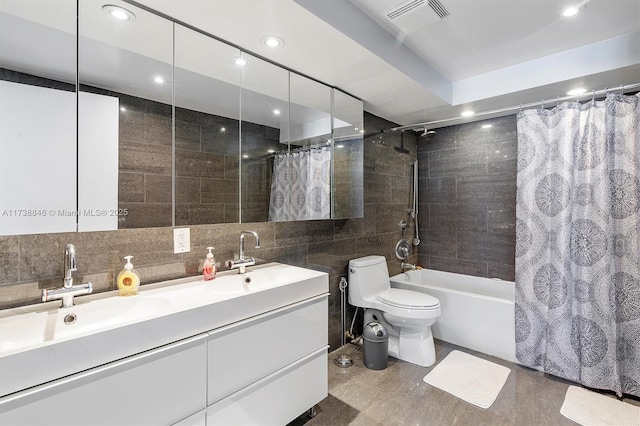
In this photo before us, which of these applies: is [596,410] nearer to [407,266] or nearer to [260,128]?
[407,266]

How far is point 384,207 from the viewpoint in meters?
3.25

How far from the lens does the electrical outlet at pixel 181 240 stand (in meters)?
1.76

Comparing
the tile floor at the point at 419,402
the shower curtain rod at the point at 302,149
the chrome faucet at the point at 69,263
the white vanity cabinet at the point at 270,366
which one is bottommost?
the tile floor at the point at 419,402

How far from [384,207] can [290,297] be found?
1852 mm

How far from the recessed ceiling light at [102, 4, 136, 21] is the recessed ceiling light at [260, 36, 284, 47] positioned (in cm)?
64

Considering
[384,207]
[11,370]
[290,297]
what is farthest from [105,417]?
[384,207]

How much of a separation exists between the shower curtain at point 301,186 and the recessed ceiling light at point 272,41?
682 millimetres

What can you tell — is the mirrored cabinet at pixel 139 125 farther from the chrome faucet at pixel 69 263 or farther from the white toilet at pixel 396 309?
the white toilet at pixel 396 309

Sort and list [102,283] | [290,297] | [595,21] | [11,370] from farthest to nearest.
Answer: [595,21], [290,297], [102,283], [11,370]

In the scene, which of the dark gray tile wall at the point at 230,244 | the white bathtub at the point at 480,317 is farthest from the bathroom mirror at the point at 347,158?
the white bathtub at the point at 480,317

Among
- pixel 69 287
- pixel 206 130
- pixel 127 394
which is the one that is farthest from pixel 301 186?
pixel 127 394

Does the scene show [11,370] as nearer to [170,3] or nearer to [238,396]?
[238,396]

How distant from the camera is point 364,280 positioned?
2.78m

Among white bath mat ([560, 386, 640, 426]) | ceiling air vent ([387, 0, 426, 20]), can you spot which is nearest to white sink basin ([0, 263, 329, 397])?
ceiling air vent ([387, 0, 426, 20])
